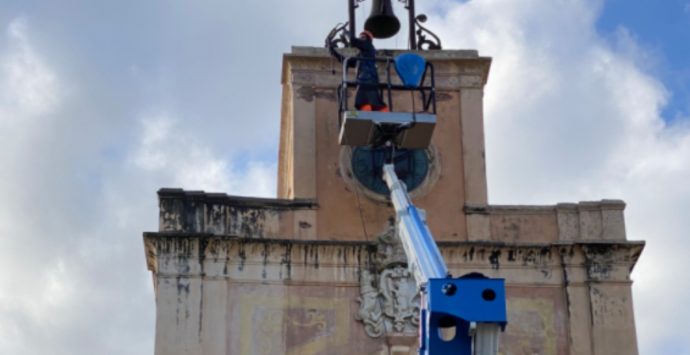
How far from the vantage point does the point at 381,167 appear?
26.3 meters

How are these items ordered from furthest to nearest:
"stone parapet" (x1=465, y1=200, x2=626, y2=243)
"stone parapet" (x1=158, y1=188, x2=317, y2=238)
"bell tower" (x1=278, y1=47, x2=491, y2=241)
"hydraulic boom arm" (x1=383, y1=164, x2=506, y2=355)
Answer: "bell tower" (x1=278, y1=47, x2=491, y2=241)
"stone parapet" (x1=465, y1=200, x2=626, y2=243)
"stone parapet" (x1=158, y1=188, x2=317, y2=238)
"hydraulic boom arm" (x1=383, y1=164, x2=506, y2=355)

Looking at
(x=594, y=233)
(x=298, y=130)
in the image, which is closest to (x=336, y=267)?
(x=298, y=130)

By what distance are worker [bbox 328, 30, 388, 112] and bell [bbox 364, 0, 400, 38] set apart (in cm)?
40

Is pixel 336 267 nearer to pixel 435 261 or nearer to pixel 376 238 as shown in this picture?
pixel 376 238

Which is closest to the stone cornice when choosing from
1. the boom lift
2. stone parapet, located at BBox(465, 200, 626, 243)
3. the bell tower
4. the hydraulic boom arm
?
stone parapet, located at BBox(465, 200, 626, 243)

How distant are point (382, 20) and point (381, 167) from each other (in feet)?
9.01

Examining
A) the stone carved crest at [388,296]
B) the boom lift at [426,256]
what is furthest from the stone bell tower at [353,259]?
the boom lift at [426,256]

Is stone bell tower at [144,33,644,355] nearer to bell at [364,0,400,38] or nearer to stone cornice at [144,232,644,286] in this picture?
stone cornice at [144,232,644,286]

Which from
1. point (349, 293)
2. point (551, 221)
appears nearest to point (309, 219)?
point (349, 293)

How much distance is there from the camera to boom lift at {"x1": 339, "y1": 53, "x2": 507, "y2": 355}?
707 inches

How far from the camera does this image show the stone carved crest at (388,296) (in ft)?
82.7

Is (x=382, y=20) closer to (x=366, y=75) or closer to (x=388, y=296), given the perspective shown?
(x=366, y=75)

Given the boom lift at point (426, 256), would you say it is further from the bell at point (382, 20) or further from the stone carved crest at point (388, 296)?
the stone carved crest at point (388, 296)

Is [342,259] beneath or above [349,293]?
above
